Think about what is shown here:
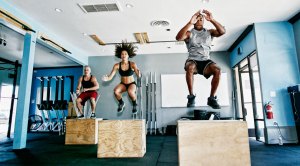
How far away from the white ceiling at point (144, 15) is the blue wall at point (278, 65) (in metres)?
0.35

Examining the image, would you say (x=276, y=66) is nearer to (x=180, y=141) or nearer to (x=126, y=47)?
(x=126, y=47)

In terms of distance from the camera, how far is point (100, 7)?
4473 millimetres

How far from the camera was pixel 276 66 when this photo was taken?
16.3ft

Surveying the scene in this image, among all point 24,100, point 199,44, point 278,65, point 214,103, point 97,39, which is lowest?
point 214,103

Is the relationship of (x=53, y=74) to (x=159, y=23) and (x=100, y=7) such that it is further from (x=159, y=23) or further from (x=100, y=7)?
(x=159, y=23)

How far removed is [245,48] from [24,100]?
20.8ft

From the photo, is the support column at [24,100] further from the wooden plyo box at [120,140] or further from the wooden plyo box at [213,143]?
the wooden plyo box at [213,143]

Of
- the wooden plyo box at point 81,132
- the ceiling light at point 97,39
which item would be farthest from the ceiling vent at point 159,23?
the wooden plyo box at point 81,132

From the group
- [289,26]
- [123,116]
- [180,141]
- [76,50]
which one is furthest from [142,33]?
[180,141]

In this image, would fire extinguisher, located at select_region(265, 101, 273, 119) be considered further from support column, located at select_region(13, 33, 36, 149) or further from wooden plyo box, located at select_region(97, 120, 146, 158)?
support column, located at select_region(13, 33, 36, 149)

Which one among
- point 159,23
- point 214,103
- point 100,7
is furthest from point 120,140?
point 159,23

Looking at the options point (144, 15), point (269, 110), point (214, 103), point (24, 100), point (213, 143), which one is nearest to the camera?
point (213, 143)

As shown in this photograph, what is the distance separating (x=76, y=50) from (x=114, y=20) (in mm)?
2904

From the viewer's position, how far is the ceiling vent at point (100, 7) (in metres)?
4.39
